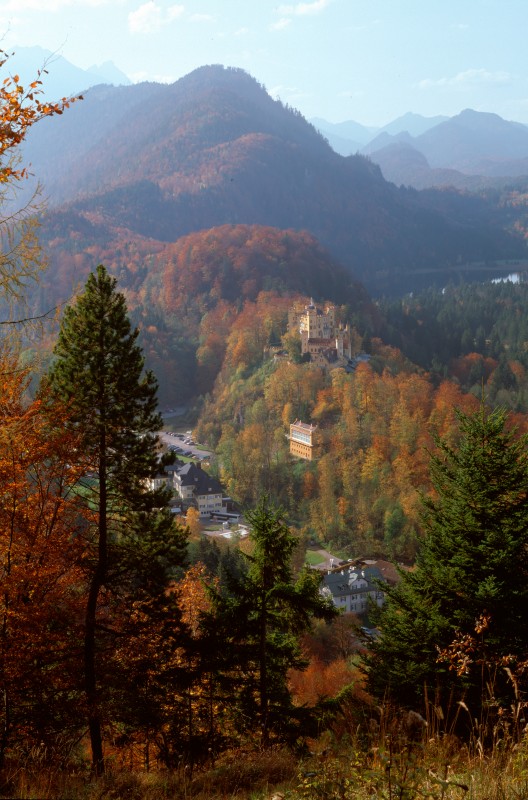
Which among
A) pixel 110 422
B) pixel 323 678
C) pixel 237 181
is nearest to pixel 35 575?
pixel 110 422

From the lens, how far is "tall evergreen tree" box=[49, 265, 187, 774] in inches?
366

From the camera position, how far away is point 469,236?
179 metres

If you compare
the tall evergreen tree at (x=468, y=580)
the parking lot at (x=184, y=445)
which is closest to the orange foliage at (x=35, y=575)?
the tall evergreen tree at (x=468, y=580)

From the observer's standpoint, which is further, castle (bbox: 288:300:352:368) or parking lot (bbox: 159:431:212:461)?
castle (bbox: 288:300:352:368)

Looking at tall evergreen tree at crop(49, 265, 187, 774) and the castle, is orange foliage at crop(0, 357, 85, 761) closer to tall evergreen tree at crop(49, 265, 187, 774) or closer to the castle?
tall evergreen tree at crop(49, 265, 187, 774)

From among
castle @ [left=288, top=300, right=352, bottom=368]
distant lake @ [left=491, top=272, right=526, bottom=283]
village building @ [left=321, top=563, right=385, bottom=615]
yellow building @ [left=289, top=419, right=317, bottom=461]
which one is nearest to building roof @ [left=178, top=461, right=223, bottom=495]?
yellow building @ [left=289, top=419, right=317, bottom=461]

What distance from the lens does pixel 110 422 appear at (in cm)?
945

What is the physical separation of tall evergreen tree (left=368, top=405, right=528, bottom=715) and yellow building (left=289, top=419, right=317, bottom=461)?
111 ft

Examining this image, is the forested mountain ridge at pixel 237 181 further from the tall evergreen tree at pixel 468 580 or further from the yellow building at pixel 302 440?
the tall evergreen tree at pixel 468 580

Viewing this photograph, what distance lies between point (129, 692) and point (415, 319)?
7631 cm

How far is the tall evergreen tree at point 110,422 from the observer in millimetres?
9297

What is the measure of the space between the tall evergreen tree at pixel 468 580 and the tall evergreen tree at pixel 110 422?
3615 millimetres

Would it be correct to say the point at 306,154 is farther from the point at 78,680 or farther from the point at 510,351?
the point at 78,680

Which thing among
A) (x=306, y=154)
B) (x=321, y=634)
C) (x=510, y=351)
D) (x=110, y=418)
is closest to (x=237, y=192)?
(x=306, y=154)
